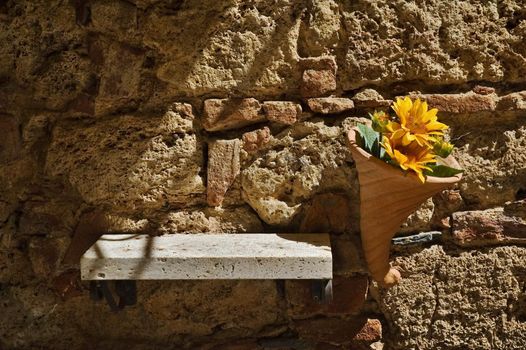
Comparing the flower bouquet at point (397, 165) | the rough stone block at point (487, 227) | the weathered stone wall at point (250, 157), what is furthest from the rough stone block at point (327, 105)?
the rough stone block at point (487, 227)

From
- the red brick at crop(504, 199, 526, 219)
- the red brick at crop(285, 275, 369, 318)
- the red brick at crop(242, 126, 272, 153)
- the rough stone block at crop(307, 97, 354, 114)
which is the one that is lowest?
the red brick at crop(285, 275, 369, 318)

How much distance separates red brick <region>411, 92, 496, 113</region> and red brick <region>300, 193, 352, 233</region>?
349 millimetres

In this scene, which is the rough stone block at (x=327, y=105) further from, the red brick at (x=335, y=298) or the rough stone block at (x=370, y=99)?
the red brick at (x=335, y=298)

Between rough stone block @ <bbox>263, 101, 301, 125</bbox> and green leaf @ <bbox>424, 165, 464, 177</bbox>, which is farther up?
rough stone block @ <bbox>263, 101, 301, 125</bbox>

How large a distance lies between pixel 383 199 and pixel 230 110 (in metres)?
0.46

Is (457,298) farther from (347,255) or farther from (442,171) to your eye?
(442,171)

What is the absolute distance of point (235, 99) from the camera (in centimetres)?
137

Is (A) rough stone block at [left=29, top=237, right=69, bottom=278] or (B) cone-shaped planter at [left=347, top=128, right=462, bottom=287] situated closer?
(B) cone-shaped planter at [left=347, top=128, right=462, bottom=287]

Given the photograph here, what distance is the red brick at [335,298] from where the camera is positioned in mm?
1415

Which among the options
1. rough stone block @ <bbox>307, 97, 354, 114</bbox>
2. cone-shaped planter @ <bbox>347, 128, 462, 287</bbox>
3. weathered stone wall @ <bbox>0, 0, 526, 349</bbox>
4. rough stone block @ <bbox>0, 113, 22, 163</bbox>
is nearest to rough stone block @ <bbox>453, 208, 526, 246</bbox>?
weathered stone wall @ <bbox>0, 0, 526, 349</bbox>

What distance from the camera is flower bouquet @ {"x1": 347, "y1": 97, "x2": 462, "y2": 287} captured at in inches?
45.1

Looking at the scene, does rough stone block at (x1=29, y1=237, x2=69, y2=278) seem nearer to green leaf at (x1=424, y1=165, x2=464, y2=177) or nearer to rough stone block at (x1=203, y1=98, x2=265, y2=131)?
rough stone block at (x1=203, y1=98, x2=265, y2=131)

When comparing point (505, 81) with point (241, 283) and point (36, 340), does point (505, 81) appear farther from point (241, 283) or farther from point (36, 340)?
point (36, 340)

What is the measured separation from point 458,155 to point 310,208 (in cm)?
43
